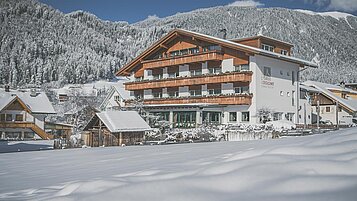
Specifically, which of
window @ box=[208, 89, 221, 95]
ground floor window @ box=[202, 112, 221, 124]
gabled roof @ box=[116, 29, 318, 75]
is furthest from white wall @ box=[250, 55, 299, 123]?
window @ box=[208, 89, 221, 95]

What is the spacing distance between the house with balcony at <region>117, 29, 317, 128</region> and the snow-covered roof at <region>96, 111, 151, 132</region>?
452 inches

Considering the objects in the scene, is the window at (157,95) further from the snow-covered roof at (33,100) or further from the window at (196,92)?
the snow-covered roof at (33,100)

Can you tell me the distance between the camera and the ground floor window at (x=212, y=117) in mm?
35312

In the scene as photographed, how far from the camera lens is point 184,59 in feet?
127

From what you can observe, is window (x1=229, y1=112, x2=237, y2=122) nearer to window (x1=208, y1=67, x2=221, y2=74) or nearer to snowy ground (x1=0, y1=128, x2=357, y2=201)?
window (x1=208, y1=67, x2=221, y2=74)

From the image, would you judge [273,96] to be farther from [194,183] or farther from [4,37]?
[4,37]

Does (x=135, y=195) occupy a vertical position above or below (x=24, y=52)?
below

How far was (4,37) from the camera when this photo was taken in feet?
431

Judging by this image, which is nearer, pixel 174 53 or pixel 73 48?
pixel 174 53

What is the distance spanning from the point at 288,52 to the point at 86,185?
3904 cm

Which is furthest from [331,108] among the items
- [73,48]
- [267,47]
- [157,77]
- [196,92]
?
[73,48]

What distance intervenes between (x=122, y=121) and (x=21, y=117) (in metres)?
27.5

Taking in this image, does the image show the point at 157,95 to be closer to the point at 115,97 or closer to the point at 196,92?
the point at 196,92

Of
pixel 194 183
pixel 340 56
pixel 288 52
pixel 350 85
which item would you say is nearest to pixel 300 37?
pixel 340 56
